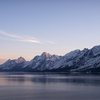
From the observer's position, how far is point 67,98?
6494 cm

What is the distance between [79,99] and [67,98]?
365 centimetres

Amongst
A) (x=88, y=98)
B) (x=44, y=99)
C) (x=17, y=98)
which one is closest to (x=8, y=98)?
(x=17, y=98)

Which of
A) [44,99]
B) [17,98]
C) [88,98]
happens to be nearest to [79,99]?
[88,98]

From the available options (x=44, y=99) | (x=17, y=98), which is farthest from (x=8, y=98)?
(x=44, y=99)

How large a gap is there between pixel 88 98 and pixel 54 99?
7.14 meters

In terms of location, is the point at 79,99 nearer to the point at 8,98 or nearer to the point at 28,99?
the point at 28,99

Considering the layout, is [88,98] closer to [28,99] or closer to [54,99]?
[54,99]

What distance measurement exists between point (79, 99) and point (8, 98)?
14928mm

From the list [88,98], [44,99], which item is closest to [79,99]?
[88,98]

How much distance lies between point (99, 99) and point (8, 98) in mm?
18959

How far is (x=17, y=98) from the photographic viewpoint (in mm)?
65000

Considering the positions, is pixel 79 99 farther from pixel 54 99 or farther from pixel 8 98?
pixel 8 98

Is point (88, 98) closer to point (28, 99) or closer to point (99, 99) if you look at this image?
point (99, 99)

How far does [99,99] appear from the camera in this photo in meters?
62.4
